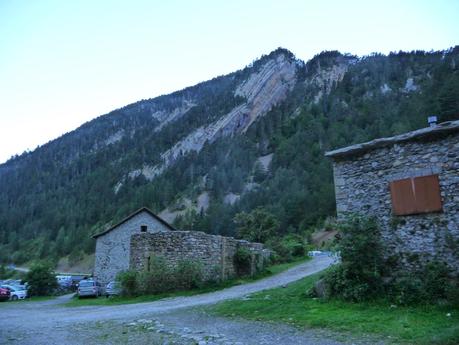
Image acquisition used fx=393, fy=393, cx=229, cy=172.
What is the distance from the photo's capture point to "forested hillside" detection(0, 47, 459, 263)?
7044cm

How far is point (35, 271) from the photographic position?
31078mm

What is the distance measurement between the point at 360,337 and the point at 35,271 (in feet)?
99.1

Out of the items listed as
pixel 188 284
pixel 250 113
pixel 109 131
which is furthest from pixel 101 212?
pixel 188 284

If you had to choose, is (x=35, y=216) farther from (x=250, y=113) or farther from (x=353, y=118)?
(x=353, y=118)

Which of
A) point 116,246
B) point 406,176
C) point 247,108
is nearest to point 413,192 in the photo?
point 406,176

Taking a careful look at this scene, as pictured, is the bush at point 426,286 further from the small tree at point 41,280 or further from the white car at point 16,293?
the white car at point 16,293

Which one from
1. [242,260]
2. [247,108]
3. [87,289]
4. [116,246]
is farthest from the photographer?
[247,108]

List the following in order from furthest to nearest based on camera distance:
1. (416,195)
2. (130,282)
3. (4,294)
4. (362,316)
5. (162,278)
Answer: (4,294), (130,282), (162,278), (416,195), (362,316)

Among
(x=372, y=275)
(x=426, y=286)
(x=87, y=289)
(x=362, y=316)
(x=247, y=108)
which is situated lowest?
(x=87, y=289)

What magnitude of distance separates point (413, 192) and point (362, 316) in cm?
359

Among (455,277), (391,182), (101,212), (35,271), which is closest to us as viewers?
(455,277)

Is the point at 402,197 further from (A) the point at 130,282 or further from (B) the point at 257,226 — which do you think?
(B) the point at 257,226

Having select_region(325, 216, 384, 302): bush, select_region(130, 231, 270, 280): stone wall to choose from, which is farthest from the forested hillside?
select_region(325, 216, 384, 302): bush

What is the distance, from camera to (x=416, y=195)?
397 inches
